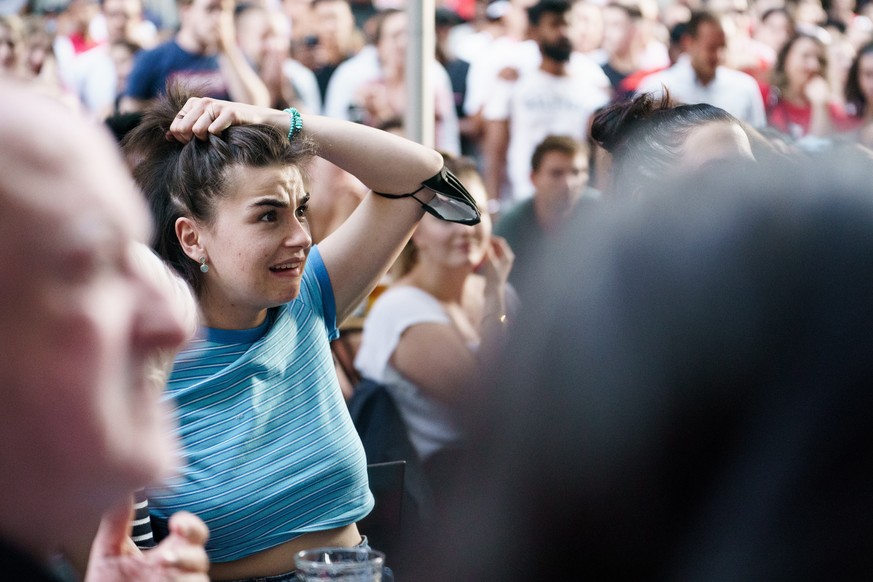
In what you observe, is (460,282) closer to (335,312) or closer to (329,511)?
(335,312)

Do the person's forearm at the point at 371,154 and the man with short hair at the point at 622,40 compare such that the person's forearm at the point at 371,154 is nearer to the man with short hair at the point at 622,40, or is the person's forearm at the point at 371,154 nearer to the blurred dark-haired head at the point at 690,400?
the blurred dark-haired head at the point at 690,400

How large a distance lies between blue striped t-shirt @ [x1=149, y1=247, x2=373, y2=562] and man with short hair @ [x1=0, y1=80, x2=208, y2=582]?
4.25 ft

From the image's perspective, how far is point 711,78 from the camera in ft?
22.0

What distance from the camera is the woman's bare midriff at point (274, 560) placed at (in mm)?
2016

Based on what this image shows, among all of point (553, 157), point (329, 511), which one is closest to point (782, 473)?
point (329, 511)

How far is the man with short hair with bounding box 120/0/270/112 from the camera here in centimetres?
543

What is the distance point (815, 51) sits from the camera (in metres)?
7.23

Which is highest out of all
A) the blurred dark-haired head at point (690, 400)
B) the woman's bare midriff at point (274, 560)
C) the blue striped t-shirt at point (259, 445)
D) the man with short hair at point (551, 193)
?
the blurred dark-haired head at point (690, 400)

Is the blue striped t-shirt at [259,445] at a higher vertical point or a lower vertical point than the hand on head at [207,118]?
lower

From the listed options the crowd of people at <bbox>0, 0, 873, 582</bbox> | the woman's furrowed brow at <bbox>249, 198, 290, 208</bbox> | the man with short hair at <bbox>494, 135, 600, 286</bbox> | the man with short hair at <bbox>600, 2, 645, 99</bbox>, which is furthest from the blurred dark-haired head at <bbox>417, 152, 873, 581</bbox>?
the man with short hair at <bbox>600, 2, 645, 99</bbox>

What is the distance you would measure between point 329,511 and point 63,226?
1.53 meters

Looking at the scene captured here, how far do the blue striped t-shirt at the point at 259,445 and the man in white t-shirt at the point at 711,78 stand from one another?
489 cm

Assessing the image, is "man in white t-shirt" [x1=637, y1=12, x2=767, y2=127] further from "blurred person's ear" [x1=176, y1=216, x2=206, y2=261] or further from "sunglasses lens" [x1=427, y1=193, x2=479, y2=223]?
"blurred person's ear" [x1=176, y1=216, x2=206, y2=261]

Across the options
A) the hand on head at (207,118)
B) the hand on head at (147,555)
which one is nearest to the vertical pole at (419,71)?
the hand on head at (207,118)
